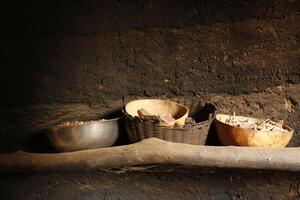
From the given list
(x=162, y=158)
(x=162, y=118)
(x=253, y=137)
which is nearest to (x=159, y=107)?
(x=162, y=118)

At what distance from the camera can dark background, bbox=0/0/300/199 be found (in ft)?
4.66

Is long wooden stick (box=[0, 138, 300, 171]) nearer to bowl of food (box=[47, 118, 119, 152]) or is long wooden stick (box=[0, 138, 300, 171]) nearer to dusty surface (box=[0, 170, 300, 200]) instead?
bowl of food (box=[47, 118, 119, 152])

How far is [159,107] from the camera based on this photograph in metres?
1.50

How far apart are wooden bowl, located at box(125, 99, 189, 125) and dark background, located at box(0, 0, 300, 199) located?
44 mm

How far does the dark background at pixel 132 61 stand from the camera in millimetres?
1422

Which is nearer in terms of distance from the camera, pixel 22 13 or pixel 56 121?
pixel 22 13

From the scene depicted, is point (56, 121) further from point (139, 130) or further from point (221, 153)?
point (221, 153)

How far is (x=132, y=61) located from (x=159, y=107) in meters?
0.22

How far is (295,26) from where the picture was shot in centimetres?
148

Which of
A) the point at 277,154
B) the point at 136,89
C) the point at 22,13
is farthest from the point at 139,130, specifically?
the point at 22,13

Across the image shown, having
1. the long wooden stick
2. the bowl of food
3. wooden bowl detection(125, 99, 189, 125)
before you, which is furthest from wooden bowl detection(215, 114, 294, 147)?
the bowl of food

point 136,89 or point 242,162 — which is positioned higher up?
point 136,89

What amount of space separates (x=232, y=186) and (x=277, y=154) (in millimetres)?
366

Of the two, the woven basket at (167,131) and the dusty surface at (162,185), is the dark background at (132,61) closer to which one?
the dusty surface at (162,185)
